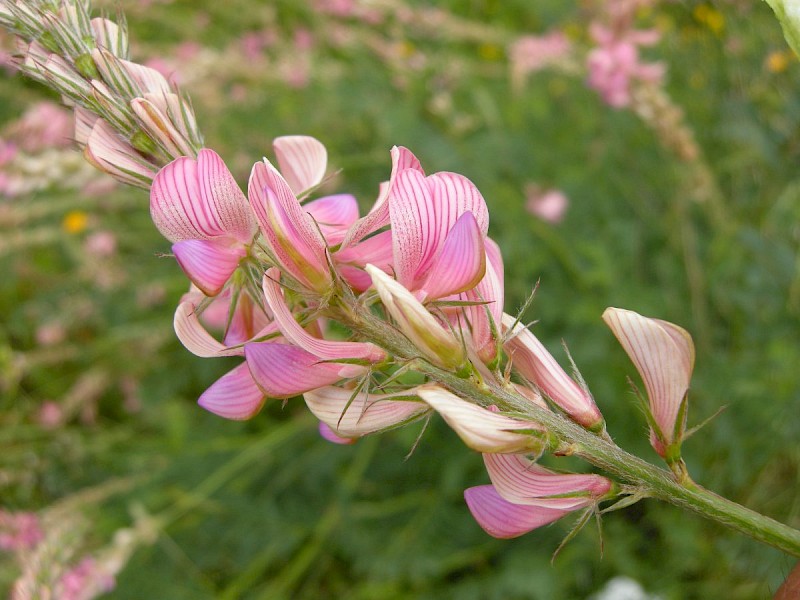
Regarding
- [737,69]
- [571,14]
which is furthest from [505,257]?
[571,14]

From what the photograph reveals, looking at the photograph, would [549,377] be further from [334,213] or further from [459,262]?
[334,213]

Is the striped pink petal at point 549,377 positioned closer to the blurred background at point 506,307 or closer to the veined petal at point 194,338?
the veined petal at point 194,338

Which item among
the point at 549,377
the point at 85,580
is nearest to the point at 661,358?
the point at 549,377

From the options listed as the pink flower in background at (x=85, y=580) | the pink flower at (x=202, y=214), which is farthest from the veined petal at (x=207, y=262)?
the pink flower in background at (x=85, y=580)

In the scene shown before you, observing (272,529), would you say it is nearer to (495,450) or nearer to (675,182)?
(675,182)

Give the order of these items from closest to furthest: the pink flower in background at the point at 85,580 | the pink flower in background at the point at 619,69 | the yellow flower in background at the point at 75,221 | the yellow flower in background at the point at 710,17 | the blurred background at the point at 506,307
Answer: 1. the pink flower in background at the point at 85,580
2. the blurred background at the point at 506,307
3. the pink flower in background at the point at 619,69
4. the yellow flower in background at the point at 710,17
5. the yellow flower in background at the point at 75,221

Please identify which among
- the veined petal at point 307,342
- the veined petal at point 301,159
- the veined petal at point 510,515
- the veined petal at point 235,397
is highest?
the veined petal at point 301,159

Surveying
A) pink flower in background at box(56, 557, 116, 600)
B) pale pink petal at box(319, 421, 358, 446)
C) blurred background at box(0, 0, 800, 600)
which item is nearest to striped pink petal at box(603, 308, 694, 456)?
pale pink petal at box(319, 421, 358, 446)
